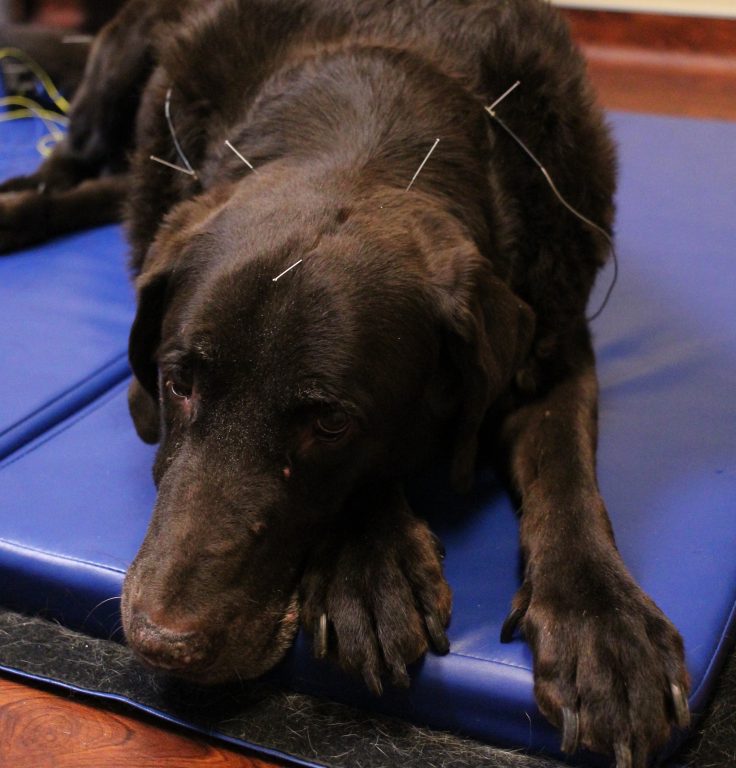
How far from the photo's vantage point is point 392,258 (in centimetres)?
125

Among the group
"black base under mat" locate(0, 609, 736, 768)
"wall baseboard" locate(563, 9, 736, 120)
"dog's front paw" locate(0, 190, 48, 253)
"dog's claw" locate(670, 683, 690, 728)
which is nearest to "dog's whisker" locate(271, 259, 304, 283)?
"black base under mat" locate(0, 609, 736, 768)

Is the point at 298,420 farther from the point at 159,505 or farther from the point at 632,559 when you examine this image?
the point at 632,559

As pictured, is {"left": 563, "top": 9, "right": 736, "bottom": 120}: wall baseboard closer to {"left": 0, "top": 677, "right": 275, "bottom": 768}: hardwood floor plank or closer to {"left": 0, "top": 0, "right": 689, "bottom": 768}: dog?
{"left": 0, "top": 0, "right": 689, "bottom": 768}: dog

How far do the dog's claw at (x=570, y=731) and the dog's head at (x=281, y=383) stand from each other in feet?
1.12

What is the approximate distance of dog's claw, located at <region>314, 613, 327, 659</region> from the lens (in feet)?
3.94

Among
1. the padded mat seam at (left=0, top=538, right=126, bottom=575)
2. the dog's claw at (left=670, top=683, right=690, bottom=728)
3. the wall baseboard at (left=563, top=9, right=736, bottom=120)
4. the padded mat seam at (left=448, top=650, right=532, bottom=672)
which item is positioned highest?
the dog's claw at (left=670, top=683, right=690, bottom=728)

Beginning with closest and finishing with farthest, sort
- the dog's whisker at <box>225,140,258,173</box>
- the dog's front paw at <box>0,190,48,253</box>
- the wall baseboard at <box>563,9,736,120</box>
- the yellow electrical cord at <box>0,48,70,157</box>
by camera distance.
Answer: the dog's whisker at <box>225,140,258,173</box> → the dog's front paw at <box>0,190,48,253</box> → the yellow electrical cord at <box>0,48,70,157</box> → the wall baseboard at <box>563,9,736,120</box>

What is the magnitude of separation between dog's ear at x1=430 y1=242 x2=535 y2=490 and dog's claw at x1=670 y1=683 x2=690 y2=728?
390 millimetres

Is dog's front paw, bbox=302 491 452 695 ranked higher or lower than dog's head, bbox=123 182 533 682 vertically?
lower

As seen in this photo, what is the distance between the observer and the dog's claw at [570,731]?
3.66 feet

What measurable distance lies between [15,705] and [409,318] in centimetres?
72

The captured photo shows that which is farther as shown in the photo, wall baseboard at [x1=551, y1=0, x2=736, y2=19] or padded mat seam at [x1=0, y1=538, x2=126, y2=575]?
wall baseboard at [x1=551, y1=0, x2=736, y2=19]

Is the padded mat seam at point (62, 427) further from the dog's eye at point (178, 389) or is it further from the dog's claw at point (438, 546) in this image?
the dog's claw at point (438, 546)

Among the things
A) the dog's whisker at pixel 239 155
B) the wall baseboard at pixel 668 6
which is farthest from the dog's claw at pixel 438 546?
the wall baseboard at pixel 668 6
